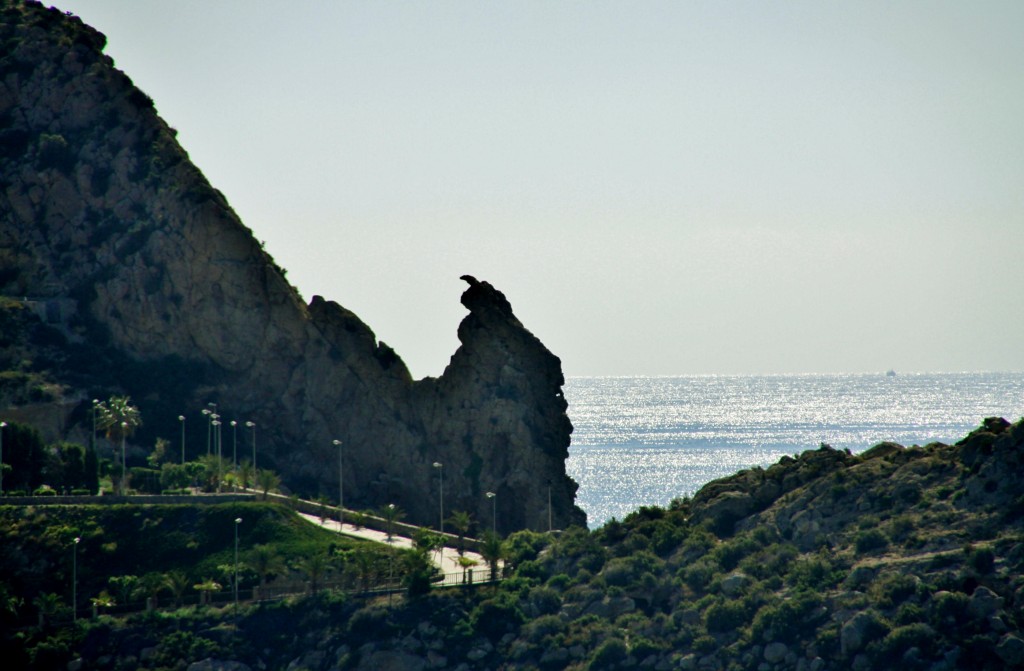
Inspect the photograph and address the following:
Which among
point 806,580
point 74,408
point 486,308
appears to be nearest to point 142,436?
point 74,408

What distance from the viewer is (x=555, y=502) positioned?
152 meters

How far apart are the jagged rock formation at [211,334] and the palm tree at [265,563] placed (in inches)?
1102

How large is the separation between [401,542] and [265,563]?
1489 centimetres

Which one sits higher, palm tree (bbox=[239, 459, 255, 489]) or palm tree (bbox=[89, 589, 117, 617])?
palm tree (bbox=[239, 459, 255, 489])

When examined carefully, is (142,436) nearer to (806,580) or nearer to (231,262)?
(231,262)

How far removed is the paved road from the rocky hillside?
15.3ft

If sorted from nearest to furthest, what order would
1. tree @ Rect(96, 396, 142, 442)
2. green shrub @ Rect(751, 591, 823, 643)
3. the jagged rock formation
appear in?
green shrub @ Rect(751, 591, 823, 643)
tree @ Rect(96, 396, 142, 442)
the jagged rock formation

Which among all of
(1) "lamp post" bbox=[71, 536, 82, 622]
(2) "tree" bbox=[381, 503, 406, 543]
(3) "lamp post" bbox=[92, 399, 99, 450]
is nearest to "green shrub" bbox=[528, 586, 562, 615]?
(2) "tree" bbox=[381, 503, 406, 543]

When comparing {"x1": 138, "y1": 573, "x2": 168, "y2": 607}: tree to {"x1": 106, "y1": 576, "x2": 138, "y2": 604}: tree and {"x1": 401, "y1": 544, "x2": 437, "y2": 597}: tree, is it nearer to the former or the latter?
{"x1": 106, "y1": 576, "x2": 138, "y2": 604}: tree

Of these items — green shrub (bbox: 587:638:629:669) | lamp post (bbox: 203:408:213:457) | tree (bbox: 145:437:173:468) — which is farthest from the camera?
lamp post (bbox: 203:408:213:457)

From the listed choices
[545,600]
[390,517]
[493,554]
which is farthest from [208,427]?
[545,600]

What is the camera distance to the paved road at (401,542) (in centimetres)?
13188

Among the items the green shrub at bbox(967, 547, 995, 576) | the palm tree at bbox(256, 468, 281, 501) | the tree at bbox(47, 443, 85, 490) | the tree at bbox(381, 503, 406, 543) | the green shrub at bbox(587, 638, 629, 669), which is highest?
the tree at bbox(47, 443, 85, 490)

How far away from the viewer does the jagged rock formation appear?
155 metres
